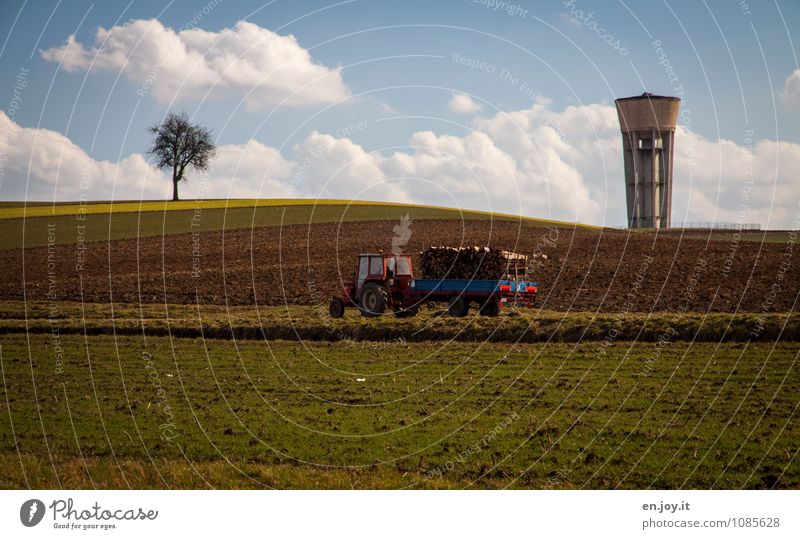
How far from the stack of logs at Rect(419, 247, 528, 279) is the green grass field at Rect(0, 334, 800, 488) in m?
6.10

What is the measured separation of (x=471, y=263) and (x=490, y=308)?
1907 mm

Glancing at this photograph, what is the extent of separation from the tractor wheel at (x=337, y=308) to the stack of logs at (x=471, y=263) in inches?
147

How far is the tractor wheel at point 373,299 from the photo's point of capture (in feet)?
114

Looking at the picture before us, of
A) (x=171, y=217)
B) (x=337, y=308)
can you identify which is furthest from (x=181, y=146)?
(x=337, y=308)

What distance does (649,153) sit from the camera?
304 feet

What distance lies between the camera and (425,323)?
108 feet

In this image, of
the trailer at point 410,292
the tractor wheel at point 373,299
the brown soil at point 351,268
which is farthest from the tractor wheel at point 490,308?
the brown soil at point 351,268

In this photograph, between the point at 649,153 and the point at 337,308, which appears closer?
the point at 337,308

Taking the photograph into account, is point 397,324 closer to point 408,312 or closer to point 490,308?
point 408,312

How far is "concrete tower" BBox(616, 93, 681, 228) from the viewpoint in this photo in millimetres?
91438

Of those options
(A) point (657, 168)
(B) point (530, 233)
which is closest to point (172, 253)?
(B) point (530, 233)

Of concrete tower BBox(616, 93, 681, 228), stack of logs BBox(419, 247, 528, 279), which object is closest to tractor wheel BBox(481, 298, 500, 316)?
stack of logs BBox(419, 247, 528, 279)

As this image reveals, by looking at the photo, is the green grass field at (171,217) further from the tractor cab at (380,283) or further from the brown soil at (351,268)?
the tractor cab at (380,283)
